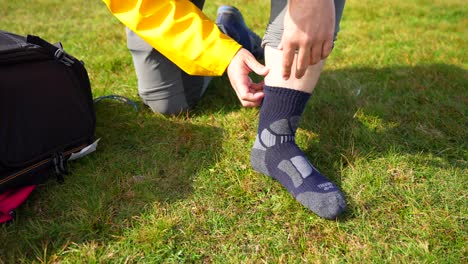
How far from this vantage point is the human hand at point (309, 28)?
1.18 metres

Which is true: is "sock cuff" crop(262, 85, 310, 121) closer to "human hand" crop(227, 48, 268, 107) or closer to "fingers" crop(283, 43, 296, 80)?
"human hand" crop(227, 48, 268, 107)

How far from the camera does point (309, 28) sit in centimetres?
119

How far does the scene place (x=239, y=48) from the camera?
64.0 inches

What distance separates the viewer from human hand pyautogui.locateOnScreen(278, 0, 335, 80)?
118cm

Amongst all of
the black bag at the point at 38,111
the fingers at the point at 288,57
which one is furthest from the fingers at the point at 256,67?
the black bag at the point at 38,111

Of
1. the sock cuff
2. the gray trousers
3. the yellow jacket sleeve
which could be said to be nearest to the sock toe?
the sock cuff

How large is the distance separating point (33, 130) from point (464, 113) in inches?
88.2

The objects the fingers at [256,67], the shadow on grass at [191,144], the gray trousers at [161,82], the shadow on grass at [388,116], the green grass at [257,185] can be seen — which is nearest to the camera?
the green grass at [257,185]

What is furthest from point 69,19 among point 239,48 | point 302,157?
point 302,157

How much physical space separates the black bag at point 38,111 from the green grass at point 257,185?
12 cm

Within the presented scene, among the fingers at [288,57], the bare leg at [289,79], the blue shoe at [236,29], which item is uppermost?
the fingers at [288,57]

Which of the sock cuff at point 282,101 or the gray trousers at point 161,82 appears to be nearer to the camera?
the sock cuff at point 282,101

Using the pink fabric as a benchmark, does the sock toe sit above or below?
above

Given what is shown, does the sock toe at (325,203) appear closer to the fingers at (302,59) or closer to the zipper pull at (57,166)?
the fingers at (302,59)
